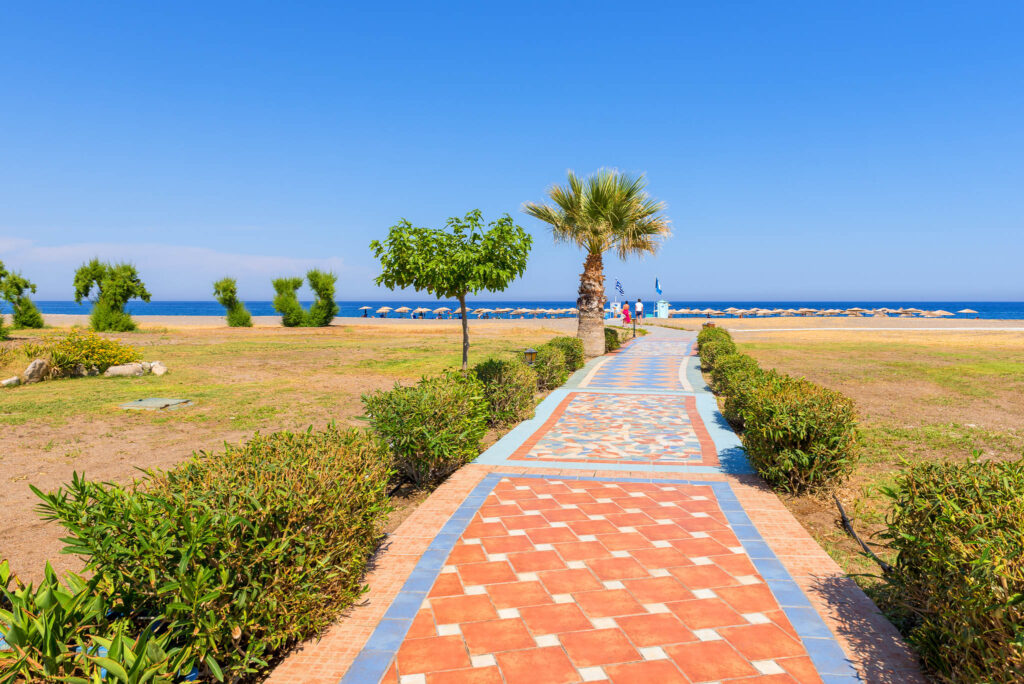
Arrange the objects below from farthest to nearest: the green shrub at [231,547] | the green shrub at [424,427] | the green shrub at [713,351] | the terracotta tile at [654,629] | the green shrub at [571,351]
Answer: the green shrub at [571,351], the green shrub at [713,351], the green shrub at [424,427], the terracotta tile at [654,629], the green shrub at [231,547]

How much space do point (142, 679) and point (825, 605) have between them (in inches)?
162

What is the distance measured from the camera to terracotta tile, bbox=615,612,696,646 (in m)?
3.43

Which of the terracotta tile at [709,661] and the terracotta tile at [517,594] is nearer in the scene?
the terracotta tile at [709,661]

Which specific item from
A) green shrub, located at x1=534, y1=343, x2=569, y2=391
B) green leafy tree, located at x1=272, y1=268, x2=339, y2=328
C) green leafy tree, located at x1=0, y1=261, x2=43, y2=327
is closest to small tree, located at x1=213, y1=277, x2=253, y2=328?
green leafy tree, located at x1=272, y1=268, x2=339, y2=328

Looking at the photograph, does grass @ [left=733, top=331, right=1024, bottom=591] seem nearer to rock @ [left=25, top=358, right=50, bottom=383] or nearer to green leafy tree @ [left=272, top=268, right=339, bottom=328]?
rock @ [left=25, top=358, right=50, bottom=383]

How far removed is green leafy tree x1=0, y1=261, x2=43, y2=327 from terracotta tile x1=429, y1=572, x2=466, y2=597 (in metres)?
34.7

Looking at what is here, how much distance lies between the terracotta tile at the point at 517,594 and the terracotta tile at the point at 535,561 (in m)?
0.25

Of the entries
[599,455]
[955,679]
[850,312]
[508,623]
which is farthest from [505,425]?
[850,312]

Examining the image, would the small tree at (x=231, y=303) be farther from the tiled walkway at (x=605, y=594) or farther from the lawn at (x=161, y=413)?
the tiled walkway at (x=605, y=594)

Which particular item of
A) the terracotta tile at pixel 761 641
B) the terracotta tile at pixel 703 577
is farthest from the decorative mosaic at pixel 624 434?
the terracotta tile at pixel 761 641

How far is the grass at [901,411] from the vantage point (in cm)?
555

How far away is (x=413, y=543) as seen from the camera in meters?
4.83

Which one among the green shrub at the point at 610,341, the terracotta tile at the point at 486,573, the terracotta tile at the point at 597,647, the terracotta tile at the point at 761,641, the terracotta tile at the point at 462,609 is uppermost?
the green shrub at the point at 610,341

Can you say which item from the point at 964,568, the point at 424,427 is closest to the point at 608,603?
the point at 964,568
